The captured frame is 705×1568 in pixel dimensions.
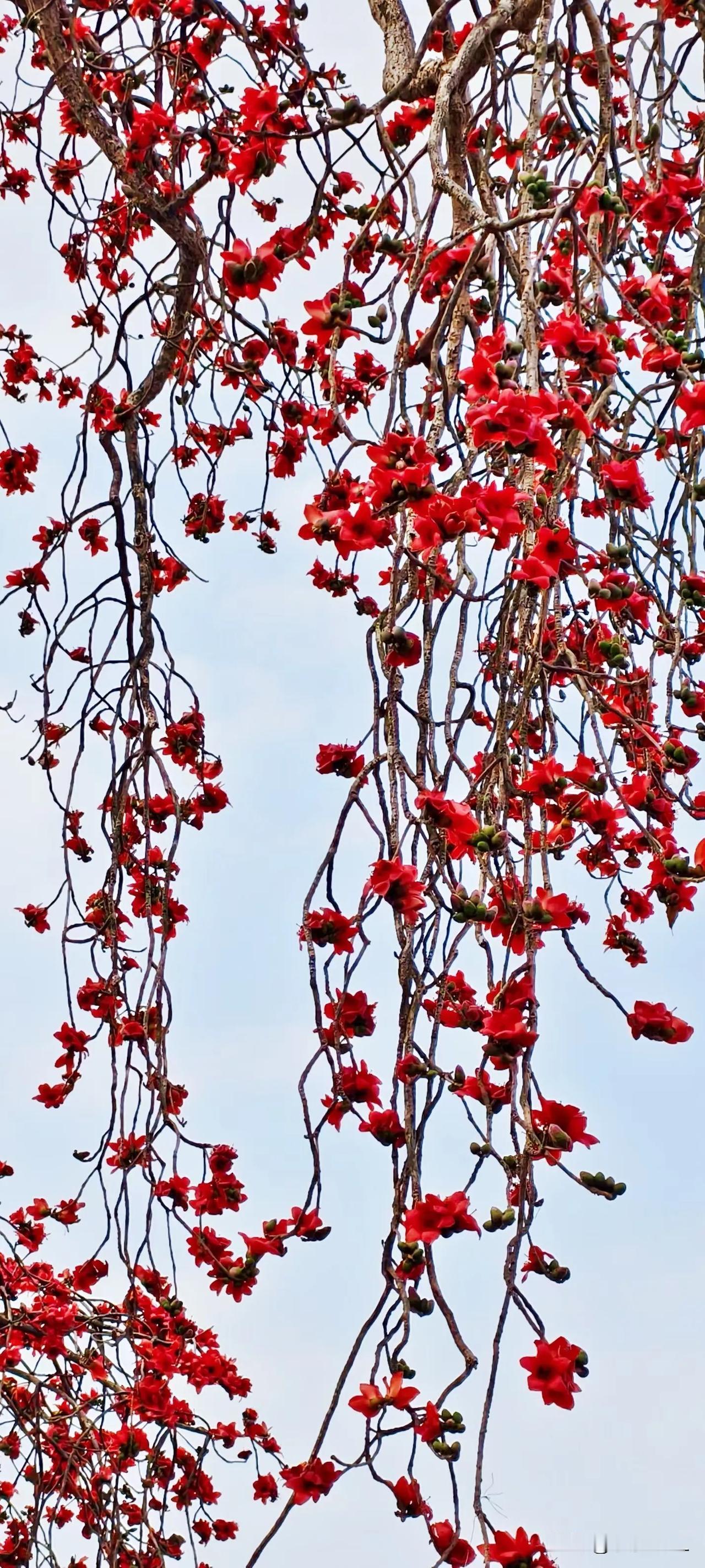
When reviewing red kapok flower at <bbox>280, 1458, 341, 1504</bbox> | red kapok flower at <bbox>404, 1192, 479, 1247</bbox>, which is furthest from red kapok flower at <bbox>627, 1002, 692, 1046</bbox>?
red kapok flower at <bbox>280, 1458, 341, 1504</bbox>

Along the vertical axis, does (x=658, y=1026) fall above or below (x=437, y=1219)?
above

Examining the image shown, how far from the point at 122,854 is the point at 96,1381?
2.61 ft

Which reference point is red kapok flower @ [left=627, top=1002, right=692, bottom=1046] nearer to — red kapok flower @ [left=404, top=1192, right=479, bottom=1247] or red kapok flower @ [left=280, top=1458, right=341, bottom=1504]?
red kapok flower @ [left=404, top=1192, right=479, bottom=1247]

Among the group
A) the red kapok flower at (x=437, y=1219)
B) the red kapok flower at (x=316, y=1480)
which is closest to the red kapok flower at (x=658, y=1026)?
the red kapok flower at (x=437, y=1219)

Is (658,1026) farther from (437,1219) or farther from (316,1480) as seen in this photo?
(316,1480)

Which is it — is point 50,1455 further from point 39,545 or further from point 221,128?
point 221,128

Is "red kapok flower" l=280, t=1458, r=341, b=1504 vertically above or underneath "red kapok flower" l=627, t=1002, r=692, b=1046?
underneath

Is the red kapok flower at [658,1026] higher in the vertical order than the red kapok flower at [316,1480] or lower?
higher

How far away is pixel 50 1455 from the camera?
1.98 m

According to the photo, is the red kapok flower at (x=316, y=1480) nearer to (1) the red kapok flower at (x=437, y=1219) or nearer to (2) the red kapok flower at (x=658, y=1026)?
(1) the red kapok flower at (x=437, y=1219)

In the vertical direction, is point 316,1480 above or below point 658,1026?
below

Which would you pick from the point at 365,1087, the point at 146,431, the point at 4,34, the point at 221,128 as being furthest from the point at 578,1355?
the point at 4,34

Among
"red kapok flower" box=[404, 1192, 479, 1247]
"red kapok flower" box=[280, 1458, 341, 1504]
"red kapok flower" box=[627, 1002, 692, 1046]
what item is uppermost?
"red kapok flower" box=[627, 1002, 692, 1046]

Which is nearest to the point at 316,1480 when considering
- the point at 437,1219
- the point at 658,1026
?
the point at 437,1219
